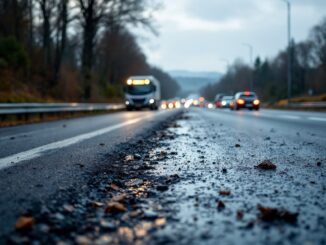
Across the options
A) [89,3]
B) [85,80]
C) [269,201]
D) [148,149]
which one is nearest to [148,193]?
[269,201]

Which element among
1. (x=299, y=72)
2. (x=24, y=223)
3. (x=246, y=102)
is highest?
(x=299, y=72)

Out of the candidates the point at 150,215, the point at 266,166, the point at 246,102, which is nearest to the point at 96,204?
the point at 150,215

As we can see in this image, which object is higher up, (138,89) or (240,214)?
(138,89)

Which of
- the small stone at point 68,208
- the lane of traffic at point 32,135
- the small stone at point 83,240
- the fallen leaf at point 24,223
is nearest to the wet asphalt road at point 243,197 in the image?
the small stone at point 83,240

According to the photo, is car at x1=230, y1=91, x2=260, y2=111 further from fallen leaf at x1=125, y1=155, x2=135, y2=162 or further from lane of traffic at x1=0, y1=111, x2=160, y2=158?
fallen leaf at x1=125, y1=155, x2=135, y2=162

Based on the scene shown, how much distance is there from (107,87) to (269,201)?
5357cm

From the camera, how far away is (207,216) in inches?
118

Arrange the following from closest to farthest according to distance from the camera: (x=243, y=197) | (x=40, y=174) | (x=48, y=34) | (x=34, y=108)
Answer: (x=243, y=197) < (x=40, y=174) < (x=34, y=108) < (x=48, y=34)

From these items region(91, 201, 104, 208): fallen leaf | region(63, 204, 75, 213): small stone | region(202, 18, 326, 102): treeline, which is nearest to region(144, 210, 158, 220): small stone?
region(91, 201, 104, 208): fallen leaf

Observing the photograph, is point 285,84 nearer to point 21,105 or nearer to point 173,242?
point 21,105

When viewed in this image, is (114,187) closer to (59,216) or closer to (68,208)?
(68,208)

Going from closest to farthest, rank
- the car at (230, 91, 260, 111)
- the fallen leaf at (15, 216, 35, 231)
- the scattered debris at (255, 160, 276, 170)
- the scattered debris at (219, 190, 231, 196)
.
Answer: the fallen leaf at (15, 216, 35, 231) < the scattered debris at (219, 190, 231, 196) < the scattered debris at (255, 160, 276, 170) < the car at (230, 91, 260, 111)

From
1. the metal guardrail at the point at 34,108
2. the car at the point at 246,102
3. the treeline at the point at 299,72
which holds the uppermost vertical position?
the treeline at the point at 299,72

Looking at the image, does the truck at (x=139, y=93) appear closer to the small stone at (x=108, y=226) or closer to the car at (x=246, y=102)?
the car at (x=246, y=102)
